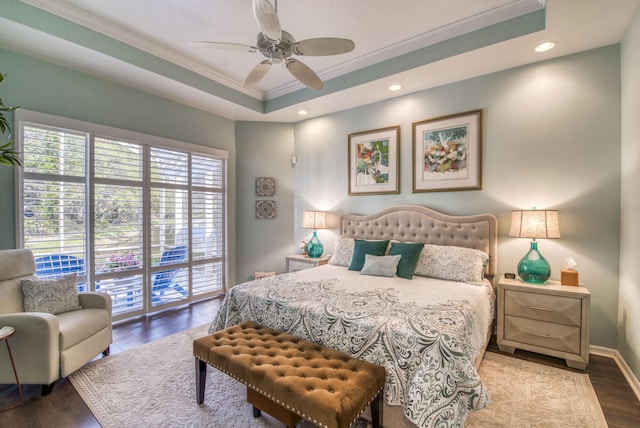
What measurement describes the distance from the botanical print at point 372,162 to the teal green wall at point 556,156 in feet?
1.07

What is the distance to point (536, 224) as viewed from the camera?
287cm

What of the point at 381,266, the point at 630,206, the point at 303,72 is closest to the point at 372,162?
the point at 381,266

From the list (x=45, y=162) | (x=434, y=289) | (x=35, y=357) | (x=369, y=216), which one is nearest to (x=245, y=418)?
(x=35, y=357)

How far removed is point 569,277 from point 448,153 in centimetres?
180

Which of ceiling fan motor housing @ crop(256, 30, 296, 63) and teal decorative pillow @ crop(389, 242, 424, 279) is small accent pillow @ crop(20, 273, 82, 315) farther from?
teal decorative pillow @ crop(389, 242, 424, 279)

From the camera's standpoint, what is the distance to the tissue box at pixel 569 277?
9.00 feet

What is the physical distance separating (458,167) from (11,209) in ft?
16.1

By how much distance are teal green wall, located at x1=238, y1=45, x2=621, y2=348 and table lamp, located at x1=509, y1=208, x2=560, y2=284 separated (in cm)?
30

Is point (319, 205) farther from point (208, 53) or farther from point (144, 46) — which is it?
point (144, 46)

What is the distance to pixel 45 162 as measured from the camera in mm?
3129

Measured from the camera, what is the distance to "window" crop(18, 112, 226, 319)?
10.2 ft

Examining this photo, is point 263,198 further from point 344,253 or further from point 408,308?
point 408,308

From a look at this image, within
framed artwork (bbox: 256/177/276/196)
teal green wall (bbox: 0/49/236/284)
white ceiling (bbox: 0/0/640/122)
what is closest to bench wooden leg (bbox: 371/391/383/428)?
white ceiling (bbox: 0/0/640/122)

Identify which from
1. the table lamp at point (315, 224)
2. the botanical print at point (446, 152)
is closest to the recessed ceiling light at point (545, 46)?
the botanical print at point (446, 152)
